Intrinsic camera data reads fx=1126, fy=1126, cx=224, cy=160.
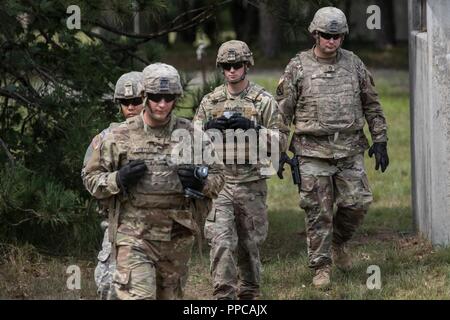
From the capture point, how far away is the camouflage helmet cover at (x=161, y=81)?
6.18 m

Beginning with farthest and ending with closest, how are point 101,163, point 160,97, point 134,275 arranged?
point 101,163
point 160,97
point 134,275

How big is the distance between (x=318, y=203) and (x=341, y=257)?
0.60m

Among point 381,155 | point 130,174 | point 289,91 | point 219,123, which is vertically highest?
point 289,91

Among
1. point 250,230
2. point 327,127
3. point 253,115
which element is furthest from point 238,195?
point 327,127

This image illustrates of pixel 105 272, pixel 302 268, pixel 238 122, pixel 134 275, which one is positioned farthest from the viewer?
pixel 302 268

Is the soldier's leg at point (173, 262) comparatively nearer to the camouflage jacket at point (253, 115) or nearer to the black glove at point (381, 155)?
the camouflage jacket at point (253, 115)

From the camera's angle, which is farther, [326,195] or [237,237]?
[326,195]

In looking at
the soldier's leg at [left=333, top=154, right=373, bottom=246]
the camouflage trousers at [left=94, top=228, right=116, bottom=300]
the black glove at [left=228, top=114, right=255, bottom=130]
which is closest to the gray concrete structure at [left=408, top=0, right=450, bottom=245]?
the soldier's leg at [left=333, top=154, right=373, bottom=246]

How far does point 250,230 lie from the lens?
766 centimetres

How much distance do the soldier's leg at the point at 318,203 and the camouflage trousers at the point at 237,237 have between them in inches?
30.7

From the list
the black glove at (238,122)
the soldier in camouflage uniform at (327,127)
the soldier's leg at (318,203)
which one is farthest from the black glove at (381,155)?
the black glove at (238,122)

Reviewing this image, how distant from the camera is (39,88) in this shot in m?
9.97

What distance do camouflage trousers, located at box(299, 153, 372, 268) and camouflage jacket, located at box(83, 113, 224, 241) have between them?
2189 millimetres

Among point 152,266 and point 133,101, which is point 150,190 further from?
point 133,101
